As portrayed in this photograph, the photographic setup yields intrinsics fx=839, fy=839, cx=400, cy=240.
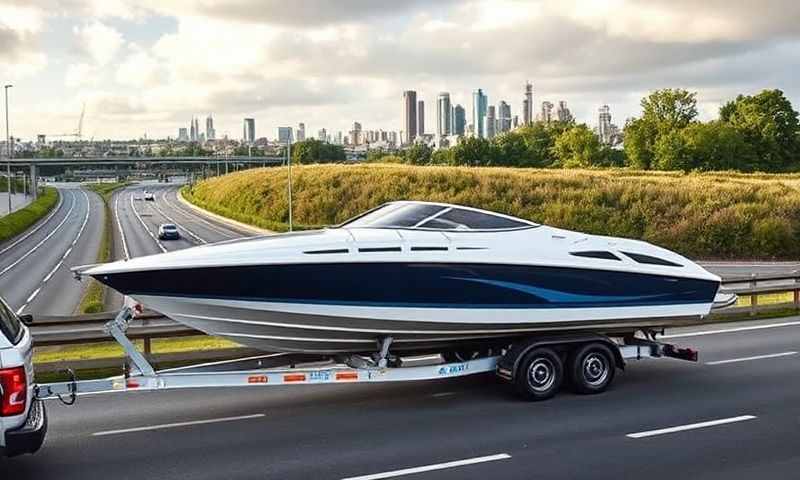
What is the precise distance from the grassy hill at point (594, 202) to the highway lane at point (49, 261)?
14405mm

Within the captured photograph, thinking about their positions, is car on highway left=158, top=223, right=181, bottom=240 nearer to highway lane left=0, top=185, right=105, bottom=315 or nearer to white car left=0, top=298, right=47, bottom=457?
highway lane left=0, top=185, right=105, bottom=315

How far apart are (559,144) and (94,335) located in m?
120

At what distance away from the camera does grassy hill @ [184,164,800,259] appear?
49000mm

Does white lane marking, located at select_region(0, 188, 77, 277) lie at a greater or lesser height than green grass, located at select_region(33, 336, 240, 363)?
lesser

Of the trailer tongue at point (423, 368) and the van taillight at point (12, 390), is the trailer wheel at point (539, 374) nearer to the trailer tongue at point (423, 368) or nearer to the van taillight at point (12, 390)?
the trailer tongue at point (423, 368)

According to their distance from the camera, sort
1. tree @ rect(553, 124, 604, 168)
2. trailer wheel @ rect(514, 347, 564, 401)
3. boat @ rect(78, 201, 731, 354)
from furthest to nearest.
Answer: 1. tree @ rect(553, 124, 604, 168)
2. trailer wheel @ rect(514, 347, 564, 401)
3. boat @ rect(78, 201, 731, 354)

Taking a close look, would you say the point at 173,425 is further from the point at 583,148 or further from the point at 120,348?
the point at 583,148

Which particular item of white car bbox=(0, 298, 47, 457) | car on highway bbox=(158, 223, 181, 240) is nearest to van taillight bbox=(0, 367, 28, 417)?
white car bbox=(0, 298, 47, 457)

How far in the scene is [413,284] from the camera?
10070mm

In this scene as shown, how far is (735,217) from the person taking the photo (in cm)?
4991

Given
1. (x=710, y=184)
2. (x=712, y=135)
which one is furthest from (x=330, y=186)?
(x=712, y=135)

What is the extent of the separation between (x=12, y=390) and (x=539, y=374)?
6371 millimetres

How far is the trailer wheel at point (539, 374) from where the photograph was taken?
10594 mm

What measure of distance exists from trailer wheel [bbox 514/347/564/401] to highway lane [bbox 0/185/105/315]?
24067 millimetres
